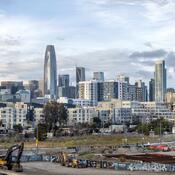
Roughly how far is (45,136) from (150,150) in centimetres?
5038

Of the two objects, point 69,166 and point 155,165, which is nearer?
point 155,165

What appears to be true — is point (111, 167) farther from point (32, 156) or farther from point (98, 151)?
point (98, 151)

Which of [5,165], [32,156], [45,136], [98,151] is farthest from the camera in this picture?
[45,136]

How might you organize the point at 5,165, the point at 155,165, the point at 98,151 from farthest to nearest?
the point at 98,151
the point at 155,165
the point at 5,165

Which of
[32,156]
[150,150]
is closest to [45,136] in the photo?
[150,150]

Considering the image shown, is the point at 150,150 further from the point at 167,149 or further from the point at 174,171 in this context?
the point at 174,171

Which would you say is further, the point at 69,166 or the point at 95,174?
the point at 69,166

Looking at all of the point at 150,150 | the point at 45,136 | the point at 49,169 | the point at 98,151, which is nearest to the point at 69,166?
the point at 49,169

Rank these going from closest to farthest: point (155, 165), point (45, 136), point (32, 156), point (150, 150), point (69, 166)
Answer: point (155, 165) < point (69, 166) < point (32, 156) < point (150, 150) < point (45, 136)

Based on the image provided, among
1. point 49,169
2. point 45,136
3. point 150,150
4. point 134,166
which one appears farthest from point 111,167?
point 45,136

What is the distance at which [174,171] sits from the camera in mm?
67312

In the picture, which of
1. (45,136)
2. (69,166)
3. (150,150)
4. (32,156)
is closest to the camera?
(69,166)

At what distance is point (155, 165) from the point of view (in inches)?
2761

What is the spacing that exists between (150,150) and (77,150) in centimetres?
2089
